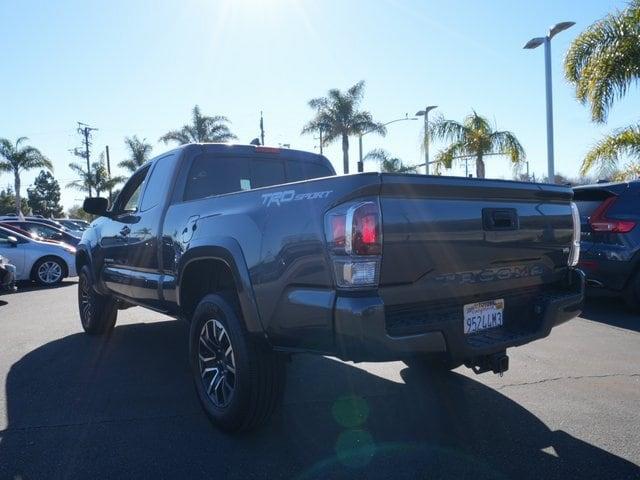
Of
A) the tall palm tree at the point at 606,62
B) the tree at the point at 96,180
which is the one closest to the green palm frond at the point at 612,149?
the tall palm tree at the point at 606,62

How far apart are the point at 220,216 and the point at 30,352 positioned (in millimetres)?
3418

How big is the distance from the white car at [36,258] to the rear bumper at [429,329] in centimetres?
1069

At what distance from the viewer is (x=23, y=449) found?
3.31m

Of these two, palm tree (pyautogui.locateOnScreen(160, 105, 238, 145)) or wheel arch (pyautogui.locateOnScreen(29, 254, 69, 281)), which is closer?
wheel arch (pyautogui.locateOnScreen(29, 254, 69, 281))

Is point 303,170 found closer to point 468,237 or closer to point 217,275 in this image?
point 217,275

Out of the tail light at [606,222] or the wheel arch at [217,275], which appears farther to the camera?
the tail light at [606,222]

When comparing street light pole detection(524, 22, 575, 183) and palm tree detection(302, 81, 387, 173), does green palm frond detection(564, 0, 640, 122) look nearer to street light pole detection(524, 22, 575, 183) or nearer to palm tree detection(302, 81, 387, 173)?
street light pole detection(524, 22, 575, 183)

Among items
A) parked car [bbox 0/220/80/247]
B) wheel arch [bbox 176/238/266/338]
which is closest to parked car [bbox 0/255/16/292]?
parked car [bbox 0/220/80/247]

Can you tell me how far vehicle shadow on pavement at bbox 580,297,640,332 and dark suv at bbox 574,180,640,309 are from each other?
0.23 meters

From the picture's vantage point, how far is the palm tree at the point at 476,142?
2162 centimetres

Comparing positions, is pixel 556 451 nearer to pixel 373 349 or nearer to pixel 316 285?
pixel 373 349

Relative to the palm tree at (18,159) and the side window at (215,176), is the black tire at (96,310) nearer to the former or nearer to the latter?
the side window at (215,176)

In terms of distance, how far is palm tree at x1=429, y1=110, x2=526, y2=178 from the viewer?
21625mm

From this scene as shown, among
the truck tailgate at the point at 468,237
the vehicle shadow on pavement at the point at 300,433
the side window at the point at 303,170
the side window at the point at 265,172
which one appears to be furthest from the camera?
the side window at the point at 303,170
